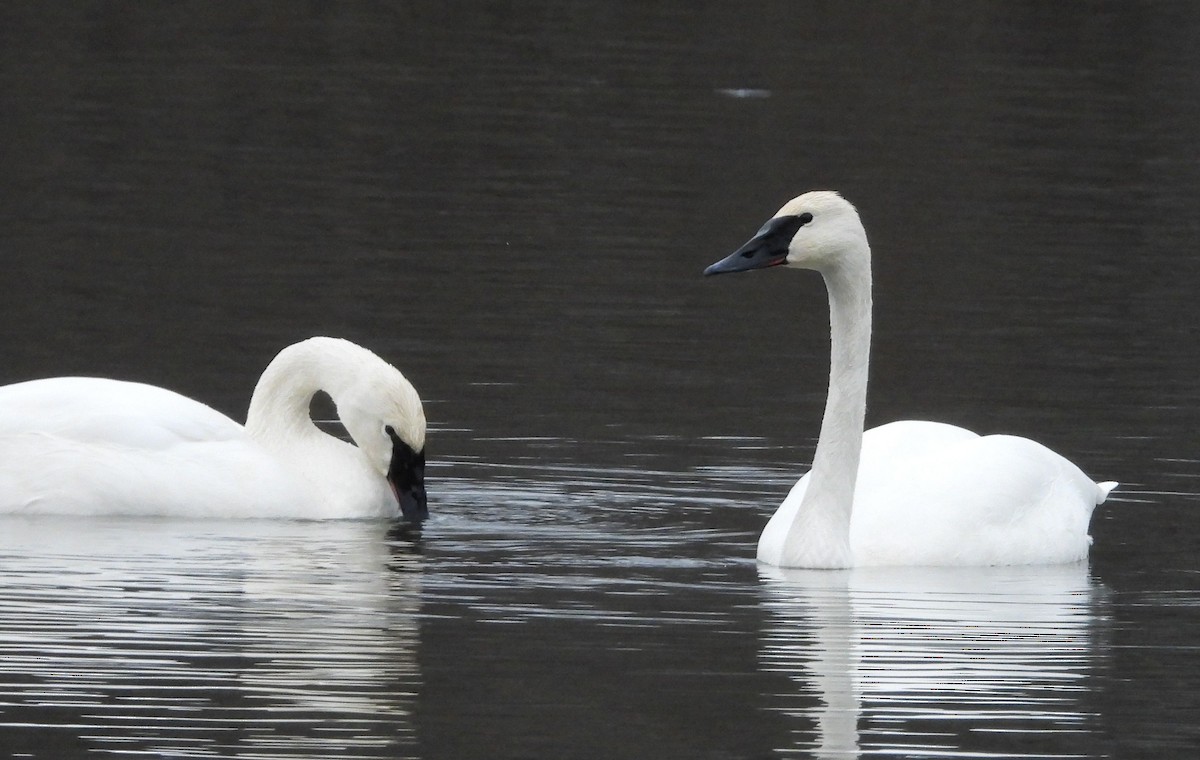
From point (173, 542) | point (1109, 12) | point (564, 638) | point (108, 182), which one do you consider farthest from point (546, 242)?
point (1109, 12)

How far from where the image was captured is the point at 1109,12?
37469mm

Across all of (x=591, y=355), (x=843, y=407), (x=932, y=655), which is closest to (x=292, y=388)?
(x=843, y=407)

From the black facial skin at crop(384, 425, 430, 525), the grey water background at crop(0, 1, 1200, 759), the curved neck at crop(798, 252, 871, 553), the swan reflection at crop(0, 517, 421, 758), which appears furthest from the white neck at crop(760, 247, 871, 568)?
the black facial skin at crop(384, 425, 430, 525)

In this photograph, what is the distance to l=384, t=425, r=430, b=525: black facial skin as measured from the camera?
11922mm

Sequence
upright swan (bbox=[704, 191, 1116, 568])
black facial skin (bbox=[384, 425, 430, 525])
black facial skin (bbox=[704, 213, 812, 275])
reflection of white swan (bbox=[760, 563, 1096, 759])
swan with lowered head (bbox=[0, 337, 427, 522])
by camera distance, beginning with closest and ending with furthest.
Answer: reflection of white swan (bbox=[760, 563, 1096, 759]), black facial skin (bbox=[704, 213, 812, 275]), upright swan (bbox=[704, 191, 1116, 568]), swan with lowered head (bbox=[0, 337, 427, 522]), black facial skin (bbox=[384, 425, 430, 525])

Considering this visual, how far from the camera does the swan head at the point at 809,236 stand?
10.6 meters

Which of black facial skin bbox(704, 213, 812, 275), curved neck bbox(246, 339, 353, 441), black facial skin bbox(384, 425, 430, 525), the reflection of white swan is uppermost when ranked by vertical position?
black facial skin bbox(704, 213, 812, 275)

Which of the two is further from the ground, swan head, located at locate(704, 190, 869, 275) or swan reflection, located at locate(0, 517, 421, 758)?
swan head, located at locate(704, 190, 869, 275)

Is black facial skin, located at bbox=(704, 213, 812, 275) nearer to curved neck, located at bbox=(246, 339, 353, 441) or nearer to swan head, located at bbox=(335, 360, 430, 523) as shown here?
swan head, located at bbox=(335, 360, 430, 523)

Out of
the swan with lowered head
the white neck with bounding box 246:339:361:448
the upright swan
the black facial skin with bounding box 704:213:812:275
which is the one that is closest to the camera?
the black facial skin with bounding box 704:213:812:275

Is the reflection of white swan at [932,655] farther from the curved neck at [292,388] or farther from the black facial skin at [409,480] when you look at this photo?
the curved neck at [292,388]

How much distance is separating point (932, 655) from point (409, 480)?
348 cm

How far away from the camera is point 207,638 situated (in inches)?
364

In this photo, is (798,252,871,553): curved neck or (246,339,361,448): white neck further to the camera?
(246,339,361,448): white neck
